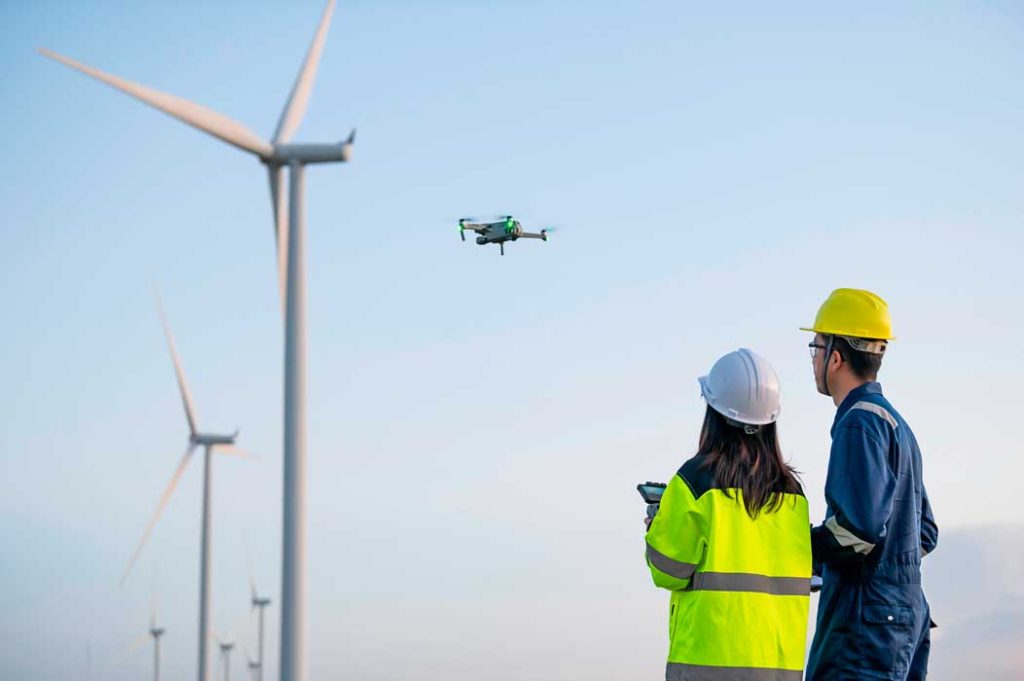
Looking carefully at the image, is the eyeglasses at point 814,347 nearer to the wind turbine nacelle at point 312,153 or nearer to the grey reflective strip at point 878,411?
the grey reflective strip at point 878,411

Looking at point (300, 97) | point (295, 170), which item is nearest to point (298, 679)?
point (295, 170)

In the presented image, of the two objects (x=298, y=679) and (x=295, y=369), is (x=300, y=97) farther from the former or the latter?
(x=298, y=679)

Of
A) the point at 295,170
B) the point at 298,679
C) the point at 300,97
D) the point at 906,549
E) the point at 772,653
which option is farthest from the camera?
the point at 300,97

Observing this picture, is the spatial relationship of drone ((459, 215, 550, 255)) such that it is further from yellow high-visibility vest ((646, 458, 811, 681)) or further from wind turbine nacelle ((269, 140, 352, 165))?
yellow high-visibility vest ((646, 458, 811, 681))

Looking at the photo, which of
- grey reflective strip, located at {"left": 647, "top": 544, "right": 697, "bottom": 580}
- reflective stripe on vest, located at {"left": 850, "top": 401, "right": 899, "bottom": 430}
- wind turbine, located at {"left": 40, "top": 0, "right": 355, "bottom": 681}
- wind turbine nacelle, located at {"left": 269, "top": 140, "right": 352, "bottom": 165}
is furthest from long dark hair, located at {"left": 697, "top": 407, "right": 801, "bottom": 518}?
wind turbine nacelle, located at {"left": 269, "top": 140, "right": 352, "bottom": 165}

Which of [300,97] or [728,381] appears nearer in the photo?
[728,381]

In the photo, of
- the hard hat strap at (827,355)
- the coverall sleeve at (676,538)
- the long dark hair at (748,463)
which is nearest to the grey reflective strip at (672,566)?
the coverall sleeve at (676,538)
